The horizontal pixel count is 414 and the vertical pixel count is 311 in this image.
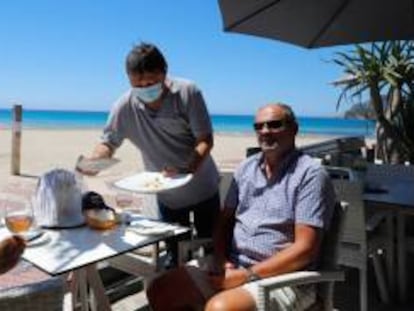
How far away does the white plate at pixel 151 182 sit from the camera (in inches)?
113

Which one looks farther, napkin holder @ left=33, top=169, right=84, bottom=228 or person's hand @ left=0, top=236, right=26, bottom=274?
napkin holder @ left=33, top=169, right=84, bottom=228

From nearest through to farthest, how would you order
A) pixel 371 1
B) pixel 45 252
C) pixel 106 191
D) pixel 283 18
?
pixel 45 252 → pixel 371 1 → pixel 283 18 → pixel 106 191

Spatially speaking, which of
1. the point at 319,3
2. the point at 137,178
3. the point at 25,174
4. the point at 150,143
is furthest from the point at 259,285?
the point at 25,174

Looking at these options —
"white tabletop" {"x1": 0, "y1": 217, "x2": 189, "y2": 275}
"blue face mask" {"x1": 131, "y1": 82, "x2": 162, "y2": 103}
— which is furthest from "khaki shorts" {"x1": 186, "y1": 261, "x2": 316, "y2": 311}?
"blue face mask" {"x1": 131, "y1": 82, "x2": 162, "y2": 103}

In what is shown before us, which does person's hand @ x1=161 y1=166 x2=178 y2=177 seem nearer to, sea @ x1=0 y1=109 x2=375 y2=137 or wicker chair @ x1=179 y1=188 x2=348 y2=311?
wicker chair @ x1=179 y1=188 x2=348 y2=311

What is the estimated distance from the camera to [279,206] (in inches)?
110

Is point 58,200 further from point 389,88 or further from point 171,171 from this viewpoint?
point 389,88

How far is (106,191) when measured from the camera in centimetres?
905

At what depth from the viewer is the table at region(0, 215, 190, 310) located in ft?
7.52

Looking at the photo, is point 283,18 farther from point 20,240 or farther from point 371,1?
point 20,240

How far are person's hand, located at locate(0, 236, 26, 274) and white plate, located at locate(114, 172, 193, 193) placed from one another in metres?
0.85

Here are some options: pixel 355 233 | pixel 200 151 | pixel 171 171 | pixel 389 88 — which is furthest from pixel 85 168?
pixel 389 88

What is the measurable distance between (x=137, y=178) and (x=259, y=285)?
913 mm

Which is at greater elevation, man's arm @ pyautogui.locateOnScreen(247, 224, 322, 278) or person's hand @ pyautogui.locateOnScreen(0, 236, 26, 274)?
person's hand @ pyautogui.locateOnScreen(0, 236, 26, 274)
